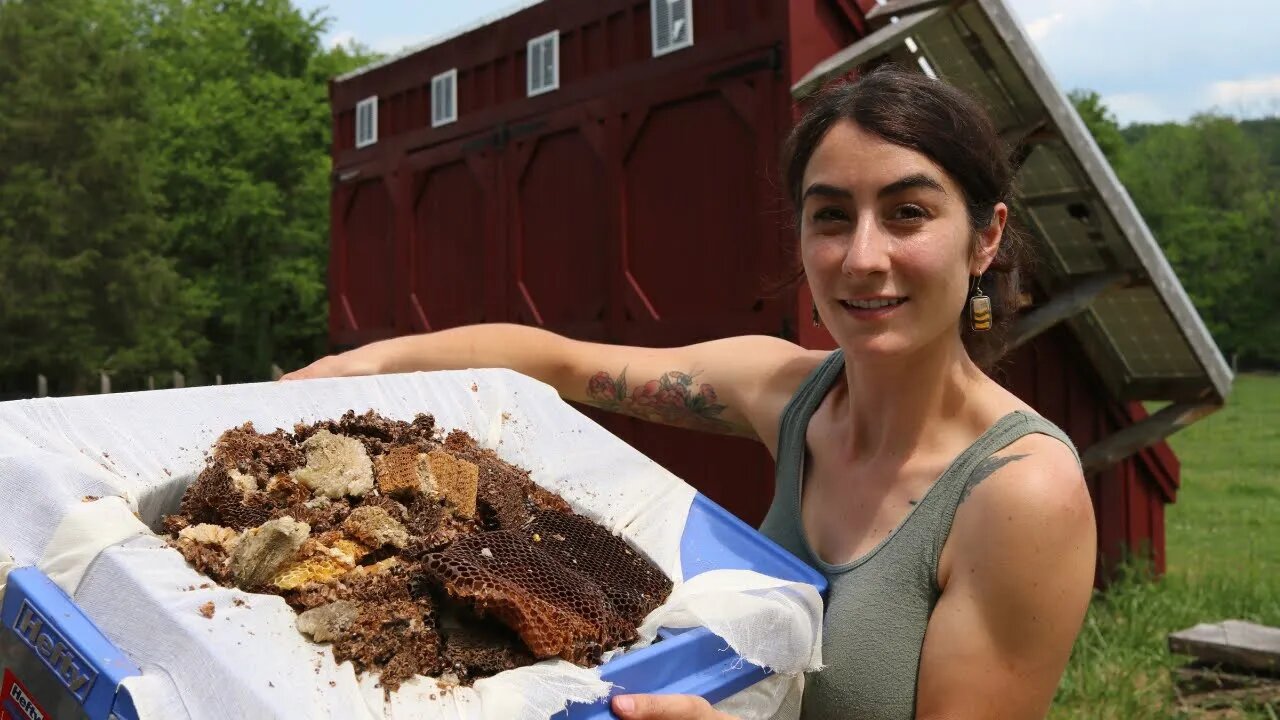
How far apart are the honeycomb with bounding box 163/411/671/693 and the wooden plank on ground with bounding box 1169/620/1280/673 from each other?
13.0 ft

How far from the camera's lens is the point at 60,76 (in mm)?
26812

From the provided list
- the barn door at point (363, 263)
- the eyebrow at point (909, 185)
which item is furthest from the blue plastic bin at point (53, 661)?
the barn door at point (363, 263)

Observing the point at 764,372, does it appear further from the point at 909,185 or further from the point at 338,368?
the point at 338,368

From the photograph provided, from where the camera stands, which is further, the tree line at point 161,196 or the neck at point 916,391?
the tree line at point 161,196

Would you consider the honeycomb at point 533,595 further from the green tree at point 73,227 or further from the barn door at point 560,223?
the green tree at point 73,227

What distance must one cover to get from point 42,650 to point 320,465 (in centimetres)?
47

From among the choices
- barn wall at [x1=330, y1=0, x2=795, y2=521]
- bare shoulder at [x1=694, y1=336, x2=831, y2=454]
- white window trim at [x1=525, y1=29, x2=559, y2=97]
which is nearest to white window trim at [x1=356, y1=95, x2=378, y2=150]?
barn wall at [x1=330, y1=0, x2=795, y2=521]

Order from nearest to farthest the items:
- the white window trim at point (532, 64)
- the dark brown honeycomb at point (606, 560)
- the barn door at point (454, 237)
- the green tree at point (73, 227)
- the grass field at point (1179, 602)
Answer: the dark brown honeycomb at point (606, 560) < the grass field at point (1179, 602) < the white window trim at point (532, 64) < the barn door at point (454, 237) < the green tree at point (73, 227)

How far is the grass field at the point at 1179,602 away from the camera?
4445 mm

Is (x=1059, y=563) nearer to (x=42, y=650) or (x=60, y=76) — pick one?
(x=42, y=650)

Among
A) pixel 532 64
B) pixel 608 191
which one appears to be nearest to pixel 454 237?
pixel 532 64

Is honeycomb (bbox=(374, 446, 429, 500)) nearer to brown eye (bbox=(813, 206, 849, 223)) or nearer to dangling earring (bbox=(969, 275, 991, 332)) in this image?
brown eye (bbox=(813, 206, 849, 223))

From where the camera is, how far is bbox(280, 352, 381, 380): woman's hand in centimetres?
202

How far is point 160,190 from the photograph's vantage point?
29.8 m
